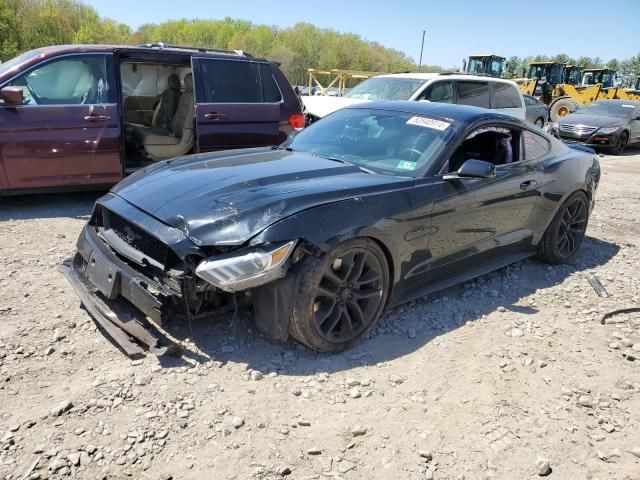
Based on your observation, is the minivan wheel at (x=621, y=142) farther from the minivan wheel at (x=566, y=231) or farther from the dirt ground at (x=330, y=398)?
the dirt ground at (x=330, y=398)

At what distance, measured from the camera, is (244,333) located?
3.40 m

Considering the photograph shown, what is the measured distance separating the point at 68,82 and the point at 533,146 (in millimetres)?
4826

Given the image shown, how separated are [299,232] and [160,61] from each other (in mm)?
4423

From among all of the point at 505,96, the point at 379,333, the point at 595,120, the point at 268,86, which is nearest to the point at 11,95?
the point at 268,86

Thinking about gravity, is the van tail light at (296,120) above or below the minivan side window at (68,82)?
below

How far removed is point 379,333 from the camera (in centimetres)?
361

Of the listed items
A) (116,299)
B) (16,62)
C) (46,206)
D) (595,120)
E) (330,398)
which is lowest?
(330,398)

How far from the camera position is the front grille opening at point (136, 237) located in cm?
300

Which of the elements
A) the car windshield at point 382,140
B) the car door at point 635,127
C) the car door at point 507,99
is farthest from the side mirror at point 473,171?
the car door at point 635,127

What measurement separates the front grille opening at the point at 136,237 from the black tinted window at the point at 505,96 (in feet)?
28.3

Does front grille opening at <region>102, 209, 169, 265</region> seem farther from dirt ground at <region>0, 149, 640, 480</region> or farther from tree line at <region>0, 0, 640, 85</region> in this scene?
tree line at <region>0, 0, 640, 85</region>

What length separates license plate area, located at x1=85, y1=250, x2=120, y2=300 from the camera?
120 inches

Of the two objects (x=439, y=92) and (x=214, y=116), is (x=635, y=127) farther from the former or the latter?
(x=214, y=116)

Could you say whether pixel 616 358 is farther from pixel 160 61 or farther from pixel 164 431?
pixel 160 61
